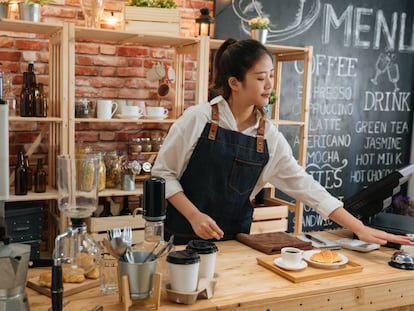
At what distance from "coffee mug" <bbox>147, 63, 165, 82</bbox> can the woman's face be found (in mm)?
1535

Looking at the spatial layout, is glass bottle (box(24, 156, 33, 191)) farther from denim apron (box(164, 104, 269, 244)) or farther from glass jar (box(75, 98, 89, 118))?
denim apron (box(164, 104, 269, 244))

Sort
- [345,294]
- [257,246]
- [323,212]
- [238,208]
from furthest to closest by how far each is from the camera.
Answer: [238,208] < [323,212] < [257,246] < [345,294]

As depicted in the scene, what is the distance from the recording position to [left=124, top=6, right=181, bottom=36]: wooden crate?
3416 mm

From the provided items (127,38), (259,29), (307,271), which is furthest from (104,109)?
(307,271)

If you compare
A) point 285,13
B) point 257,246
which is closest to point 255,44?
point 257,246

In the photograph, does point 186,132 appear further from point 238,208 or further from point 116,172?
point 116,172

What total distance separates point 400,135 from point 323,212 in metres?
3.08

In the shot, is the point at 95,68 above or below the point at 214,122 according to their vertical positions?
above

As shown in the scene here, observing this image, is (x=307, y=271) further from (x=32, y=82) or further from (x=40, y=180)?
(x=32, y=82)

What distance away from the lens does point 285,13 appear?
4.29 metres

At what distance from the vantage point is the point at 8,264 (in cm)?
131

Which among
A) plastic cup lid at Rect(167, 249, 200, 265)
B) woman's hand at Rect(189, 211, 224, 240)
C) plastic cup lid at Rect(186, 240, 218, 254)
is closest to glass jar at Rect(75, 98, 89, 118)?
woman's hand at Rect(189, 211, 224, 240)

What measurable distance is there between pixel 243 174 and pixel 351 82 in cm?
263

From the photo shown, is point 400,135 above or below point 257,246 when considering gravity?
above
